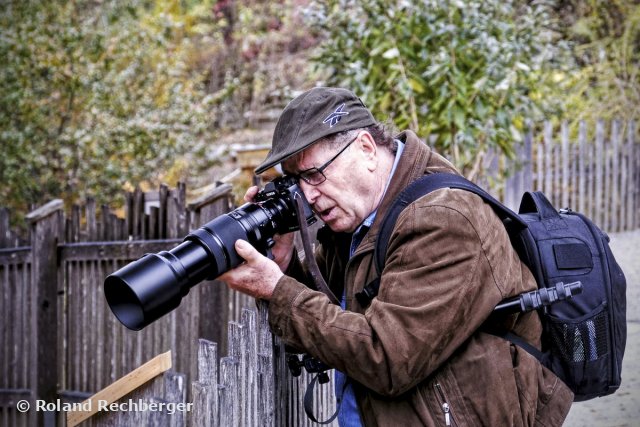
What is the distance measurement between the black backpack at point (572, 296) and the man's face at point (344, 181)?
0.15m

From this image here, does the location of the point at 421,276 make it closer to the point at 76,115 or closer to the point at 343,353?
the point at 343,353

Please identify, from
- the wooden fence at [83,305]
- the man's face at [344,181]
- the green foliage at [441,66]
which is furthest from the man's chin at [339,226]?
the green foliage at [441,66]

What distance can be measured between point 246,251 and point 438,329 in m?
0.53

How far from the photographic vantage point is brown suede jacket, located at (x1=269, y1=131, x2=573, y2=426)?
1.70 m

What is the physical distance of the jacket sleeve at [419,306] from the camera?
1691mm

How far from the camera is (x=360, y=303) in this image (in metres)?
1.91

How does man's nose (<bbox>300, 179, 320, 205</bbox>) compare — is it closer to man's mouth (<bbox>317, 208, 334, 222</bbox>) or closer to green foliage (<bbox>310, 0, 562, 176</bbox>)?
man's mouth (<bbox>317, 208, 334, 222</bbox>)

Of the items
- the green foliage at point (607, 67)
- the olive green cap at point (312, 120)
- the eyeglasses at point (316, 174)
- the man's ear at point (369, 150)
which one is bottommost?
the eyeglasses at point (316, 174)

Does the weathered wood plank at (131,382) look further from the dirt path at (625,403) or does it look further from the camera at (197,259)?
the dirt path at (625,403)

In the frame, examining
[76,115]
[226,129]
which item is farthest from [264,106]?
[76,115]

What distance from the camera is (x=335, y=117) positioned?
6.47 feet

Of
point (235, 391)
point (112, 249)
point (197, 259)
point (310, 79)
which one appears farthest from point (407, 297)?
point (310, 79)

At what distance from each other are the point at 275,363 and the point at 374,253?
616 mm

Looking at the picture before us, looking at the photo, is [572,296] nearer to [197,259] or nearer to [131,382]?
[197,259]
